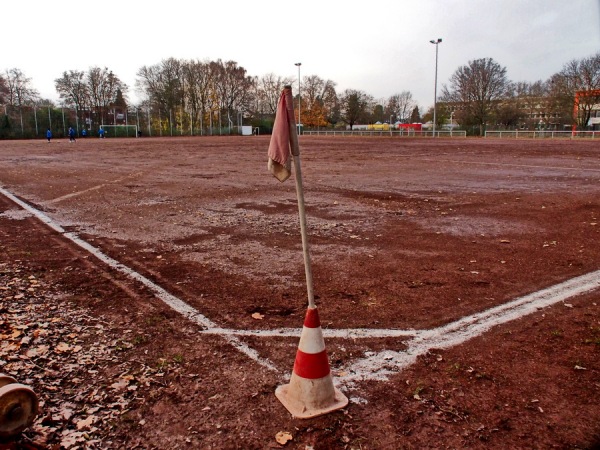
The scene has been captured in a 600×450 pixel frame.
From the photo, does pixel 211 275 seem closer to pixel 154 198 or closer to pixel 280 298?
pixel 280 298

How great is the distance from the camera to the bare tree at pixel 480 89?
223 feet

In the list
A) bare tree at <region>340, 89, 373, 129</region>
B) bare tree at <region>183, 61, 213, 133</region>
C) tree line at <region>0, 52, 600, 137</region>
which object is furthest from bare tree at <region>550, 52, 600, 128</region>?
bare tree at <region>183, 61, 213, 133</region>

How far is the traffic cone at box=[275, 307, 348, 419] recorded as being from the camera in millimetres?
3035

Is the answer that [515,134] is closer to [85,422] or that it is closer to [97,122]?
[97,122]

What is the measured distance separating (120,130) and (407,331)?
78.2 m

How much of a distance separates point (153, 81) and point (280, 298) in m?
85.2

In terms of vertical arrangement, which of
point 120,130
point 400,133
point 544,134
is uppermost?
point 120,130

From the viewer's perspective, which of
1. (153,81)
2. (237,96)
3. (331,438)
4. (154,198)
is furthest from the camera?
(237,96)

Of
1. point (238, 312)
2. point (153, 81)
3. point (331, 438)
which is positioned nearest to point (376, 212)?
point (238, 312)

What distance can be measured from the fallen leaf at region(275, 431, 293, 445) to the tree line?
47.8m

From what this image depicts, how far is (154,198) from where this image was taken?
474 inches

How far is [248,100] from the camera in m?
95.4

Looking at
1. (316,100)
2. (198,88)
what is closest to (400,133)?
(316,100)

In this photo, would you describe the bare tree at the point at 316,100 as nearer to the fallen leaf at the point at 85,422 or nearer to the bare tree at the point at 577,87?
the bare tree at the point at 577,87
